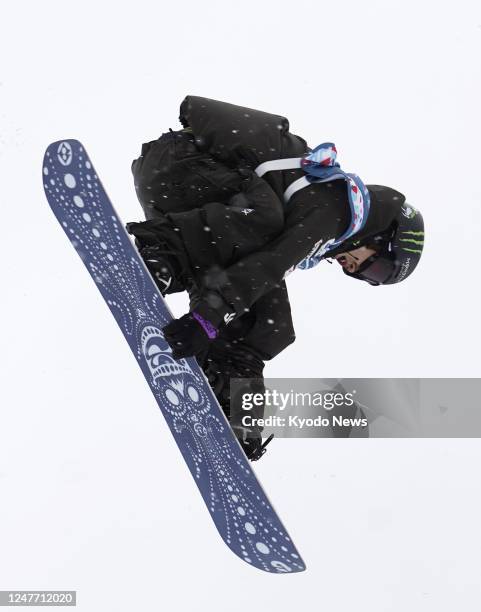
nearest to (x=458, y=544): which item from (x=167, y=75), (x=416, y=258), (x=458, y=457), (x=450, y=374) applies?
(x=458, y=457)

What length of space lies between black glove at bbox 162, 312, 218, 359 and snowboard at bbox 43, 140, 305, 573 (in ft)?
0.33

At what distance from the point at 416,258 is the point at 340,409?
0.69 m

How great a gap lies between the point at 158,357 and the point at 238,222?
0.47 meters

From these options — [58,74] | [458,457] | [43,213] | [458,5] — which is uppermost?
[458,5]

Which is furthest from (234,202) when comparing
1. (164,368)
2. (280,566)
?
(280,566)

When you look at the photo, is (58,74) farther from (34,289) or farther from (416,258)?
(416,258)

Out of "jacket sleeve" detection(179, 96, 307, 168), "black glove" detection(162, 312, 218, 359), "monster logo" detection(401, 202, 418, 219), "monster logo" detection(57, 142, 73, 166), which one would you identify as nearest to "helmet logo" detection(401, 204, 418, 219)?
"monster logo" detection(401, 202, 418, 219)

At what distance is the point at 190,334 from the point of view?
1.99 meters

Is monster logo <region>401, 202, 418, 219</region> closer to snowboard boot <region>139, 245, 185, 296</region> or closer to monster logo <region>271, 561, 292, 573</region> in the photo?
snowboard boot <region>139, 245, 185, 296</region>

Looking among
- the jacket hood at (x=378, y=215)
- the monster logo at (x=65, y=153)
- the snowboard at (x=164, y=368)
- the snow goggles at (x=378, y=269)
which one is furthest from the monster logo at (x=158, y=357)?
the snow goggles at (x=378, y=269)

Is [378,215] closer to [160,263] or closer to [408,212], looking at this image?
[408,212]

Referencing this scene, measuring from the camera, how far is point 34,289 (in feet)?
14.2
